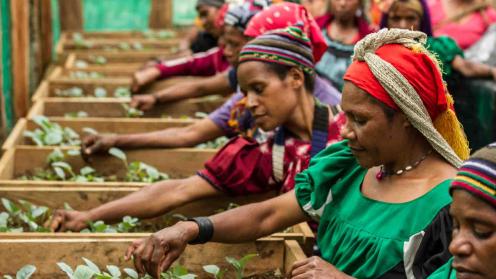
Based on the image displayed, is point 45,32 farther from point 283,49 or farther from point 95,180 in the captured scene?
point 283,49

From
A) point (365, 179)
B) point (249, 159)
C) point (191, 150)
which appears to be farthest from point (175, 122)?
point (365, 179)

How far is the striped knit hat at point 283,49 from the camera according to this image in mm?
3553

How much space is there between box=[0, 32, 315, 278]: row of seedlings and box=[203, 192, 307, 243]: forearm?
0.12 meters

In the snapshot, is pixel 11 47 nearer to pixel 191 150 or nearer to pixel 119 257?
pixel 191 150

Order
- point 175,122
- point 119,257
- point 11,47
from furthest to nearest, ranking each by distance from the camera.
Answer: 1. point 11,47
2. point 175,122
3. point 119,257

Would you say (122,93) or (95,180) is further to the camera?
(122,93)

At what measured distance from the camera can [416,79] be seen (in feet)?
8.18

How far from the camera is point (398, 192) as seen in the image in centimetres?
257

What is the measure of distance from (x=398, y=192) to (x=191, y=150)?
76.7 inches

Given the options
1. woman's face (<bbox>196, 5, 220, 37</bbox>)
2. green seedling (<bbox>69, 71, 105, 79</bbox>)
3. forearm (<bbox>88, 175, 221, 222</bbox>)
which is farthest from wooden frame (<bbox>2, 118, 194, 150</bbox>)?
green seedling (<bbox>69, 71, 105, 79</bbox>)

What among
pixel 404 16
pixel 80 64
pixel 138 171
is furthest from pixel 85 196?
pixel 80 64

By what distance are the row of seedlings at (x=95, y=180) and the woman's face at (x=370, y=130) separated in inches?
23.5

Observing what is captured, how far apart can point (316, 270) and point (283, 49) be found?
1292 millimetres

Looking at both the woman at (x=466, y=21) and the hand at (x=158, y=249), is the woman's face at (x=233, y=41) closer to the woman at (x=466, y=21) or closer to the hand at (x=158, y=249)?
the hand at (x=158, y=249)
